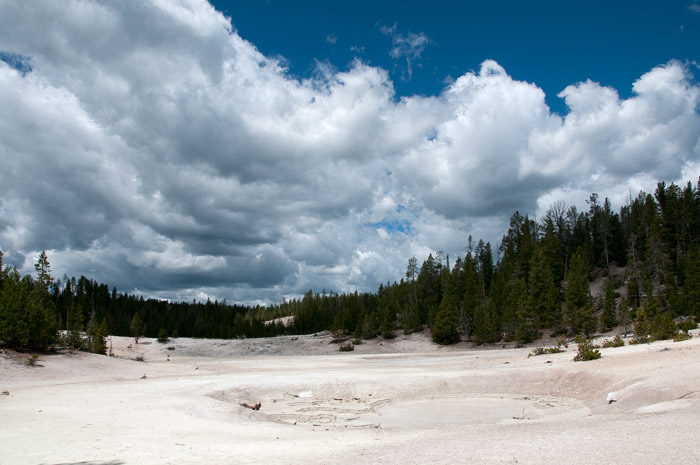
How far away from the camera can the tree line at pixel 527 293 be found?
46062 millimetres

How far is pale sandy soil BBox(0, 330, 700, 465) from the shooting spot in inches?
374

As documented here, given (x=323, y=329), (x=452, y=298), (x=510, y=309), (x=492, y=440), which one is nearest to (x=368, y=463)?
(x=492, y=440)

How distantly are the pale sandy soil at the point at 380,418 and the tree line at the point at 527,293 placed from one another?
16.4 m

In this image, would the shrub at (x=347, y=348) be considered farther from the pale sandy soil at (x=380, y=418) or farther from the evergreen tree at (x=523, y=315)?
the pale sandy soil at (x=380, y=418)

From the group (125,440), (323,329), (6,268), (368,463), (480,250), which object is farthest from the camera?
(323,329)

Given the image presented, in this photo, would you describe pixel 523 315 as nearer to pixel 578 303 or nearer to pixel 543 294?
pixel 543 294

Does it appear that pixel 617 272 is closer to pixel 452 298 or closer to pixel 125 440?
pixel 452 298

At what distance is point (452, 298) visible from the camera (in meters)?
91.9

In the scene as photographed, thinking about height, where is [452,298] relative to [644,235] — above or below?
below

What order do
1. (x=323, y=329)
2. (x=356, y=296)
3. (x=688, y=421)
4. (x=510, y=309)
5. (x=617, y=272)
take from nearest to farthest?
1. (x=688, y=421)
2. (x=510, y=309)
3. (x=617, y=272)
4. (x=323, y=329)
5. (x=356, y=296)

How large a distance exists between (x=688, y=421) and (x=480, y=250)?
10301 centimetres

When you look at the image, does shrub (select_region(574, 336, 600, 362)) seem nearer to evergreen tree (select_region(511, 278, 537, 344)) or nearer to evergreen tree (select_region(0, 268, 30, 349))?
evergreen tree (select_region(511, 278, 537, 344))

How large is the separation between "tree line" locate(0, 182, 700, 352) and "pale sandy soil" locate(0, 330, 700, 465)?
53.9ft

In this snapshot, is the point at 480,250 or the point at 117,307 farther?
the point at 117,307
